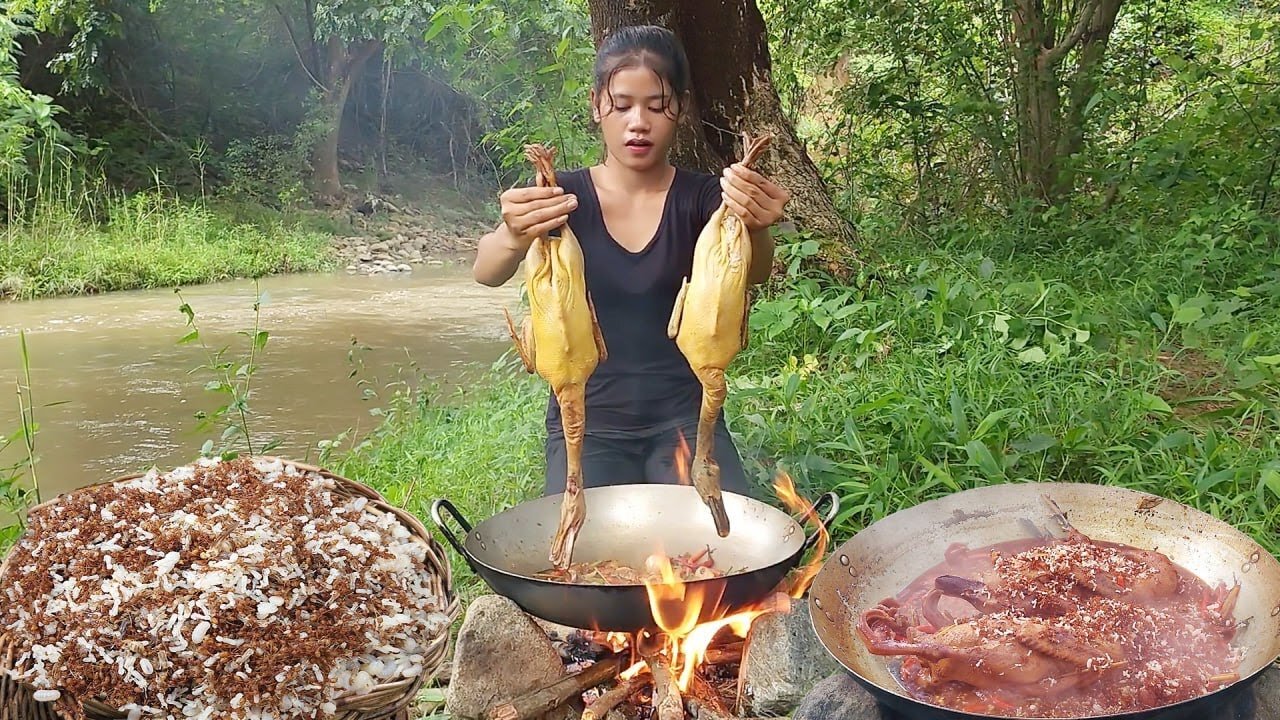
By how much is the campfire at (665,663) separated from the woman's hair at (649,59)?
4.08 feet

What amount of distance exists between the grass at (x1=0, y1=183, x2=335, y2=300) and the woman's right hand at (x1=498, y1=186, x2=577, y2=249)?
10316 millimetres

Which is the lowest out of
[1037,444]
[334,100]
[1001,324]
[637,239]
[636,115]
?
[1037,444]

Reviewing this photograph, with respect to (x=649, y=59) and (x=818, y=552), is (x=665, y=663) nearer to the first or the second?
(x=818, y=552)

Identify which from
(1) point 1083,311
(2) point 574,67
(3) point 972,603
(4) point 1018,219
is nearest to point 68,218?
(2) point 574,67

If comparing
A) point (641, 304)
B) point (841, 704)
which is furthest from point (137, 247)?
point (841, 704)

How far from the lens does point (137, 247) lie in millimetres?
14562

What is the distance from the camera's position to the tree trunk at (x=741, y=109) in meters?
5.85

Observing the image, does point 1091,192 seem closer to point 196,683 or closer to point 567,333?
point 567,333

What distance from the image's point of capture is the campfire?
2.34 meters

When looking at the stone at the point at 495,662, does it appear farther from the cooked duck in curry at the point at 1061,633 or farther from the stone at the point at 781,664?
the cooked duck in curry at the point at 1061,633

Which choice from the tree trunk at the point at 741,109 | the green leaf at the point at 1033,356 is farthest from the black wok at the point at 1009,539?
the tree trunk at the point at 741,109

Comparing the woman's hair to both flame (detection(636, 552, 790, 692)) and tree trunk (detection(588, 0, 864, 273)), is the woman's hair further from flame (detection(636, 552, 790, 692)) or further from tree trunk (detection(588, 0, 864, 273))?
tree trunk (detection(588, 0, 864, 273))

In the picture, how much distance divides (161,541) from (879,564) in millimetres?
1813

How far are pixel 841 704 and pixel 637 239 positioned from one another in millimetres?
1456
